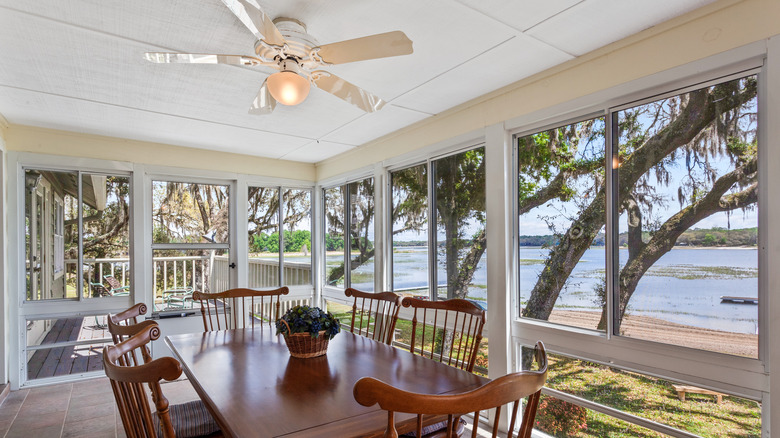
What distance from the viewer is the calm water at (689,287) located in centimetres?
187

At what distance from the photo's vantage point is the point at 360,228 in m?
4.75

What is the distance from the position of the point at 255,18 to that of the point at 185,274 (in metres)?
3.91

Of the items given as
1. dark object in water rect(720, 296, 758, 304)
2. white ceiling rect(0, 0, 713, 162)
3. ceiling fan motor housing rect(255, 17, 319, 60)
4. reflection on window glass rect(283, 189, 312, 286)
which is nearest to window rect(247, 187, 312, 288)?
reflection on window glass rect(283, 189, 312, 286)

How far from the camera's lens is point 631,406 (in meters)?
2.27

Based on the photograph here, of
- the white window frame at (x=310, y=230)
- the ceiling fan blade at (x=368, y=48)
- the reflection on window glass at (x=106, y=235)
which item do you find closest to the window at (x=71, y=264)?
the reflection on window glass at (x=106, y=235)

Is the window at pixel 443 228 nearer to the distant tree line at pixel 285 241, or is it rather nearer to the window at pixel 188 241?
the distant tree line at pixel 285 241

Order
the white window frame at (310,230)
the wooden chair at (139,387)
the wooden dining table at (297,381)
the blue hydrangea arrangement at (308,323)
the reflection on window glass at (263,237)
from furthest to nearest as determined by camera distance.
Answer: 1. the white window frame at (310,230)
2. the reflection on window glass at (263,237)
3. the blue hydrangea arrangement at (308,323)
4. the wooden dining table at (297,381)
5. the wooden chair at (139,387)

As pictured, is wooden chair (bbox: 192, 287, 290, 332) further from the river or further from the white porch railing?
the river

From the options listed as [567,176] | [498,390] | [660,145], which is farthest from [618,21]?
[498,390]

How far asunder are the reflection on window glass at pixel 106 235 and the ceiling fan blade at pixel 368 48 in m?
3.54

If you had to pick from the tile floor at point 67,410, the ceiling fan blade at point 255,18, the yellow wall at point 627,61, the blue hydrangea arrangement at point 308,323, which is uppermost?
the yellow wall at point 627,61

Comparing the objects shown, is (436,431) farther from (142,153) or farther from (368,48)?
(142,153)

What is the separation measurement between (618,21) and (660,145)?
0.68 meters

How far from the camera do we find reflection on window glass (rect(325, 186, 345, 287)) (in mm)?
5102
